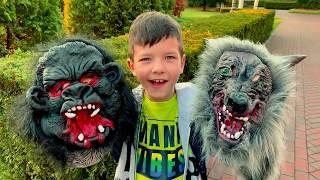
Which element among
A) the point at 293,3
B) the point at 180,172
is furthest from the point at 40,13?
the point at 293,3

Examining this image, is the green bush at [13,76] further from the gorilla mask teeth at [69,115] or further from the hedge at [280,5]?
the hedge at [280,5]

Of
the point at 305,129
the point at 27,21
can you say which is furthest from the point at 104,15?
the point at 305,129

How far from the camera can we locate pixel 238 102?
137 centimetres

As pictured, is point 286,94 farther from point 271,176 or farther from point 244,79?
point 271,176

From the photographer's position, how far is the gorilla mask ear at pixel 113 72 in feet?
5.06

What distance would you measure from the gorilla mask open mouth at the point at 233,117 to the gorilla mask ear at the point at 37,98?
0.70 metres

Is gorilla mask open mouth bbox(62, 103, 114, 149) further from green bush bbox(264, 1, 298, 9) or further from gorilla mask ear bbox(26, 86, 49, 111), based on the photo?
green bush bbox(264, 1, 298, 9)

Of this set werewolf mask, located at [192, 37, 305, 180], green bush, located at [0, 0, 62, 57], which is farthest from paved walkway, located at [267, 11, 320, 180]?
green bush, located at [0, 0, 62, 57]

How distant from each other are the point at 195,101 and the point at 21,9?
5337mm

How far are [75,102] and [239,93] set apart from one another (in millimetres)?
635

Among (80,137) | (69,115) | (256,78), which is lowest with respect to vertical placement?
(80,137)

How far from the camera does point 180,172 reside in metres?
1.82

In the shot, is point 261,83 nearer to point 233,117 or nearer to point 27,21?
point 233,117

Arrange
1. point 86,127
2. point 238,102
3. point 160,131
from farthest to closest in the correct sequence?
point 160,131 → point 86,127 → point 238,102
